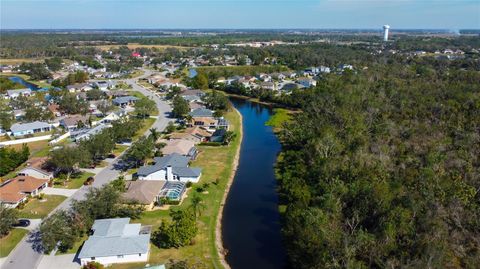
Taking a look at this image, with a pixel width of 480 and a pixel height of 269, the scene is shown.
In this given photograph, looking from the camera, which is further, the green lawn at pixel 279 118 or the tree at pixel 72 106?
the tree at pixel 72 106

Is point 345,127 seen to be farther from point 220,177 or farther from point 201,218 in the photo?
point 201,218

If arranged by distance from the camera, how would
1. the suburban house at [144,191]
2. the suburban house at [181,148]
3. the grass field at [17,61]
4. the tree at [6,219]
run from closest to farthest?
the tree at [6,219], the suburban house at [144,191], the suburban house at [181,148], the grass field at [17,61]

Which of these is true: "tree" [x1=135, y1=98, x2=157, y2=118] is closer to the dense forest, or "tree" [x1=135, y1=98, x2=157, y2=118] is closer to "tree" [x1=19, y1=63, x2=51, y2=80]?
the dense forest

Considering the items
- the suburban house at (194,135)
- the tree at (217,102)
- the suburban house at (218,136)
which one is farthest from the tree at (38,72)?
the suburban house at (218,136)

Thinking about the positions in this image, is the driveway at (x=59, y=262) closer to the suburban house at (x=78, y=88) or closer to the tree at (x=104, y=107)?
the tree at (x=104, y=107)

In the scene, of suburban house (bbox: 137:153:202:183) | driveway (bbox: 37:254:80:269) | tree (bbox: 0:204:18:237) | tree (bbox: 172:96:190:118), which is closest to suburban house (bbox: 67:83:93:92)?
tree (bbox: 172:96:190:118)

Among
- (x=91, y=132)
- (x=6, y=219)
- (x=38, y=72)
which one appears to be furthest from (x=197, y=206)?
(x=38, y=72)

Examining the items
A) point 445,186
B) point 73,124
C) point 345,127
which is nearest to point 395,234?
point 445,186
